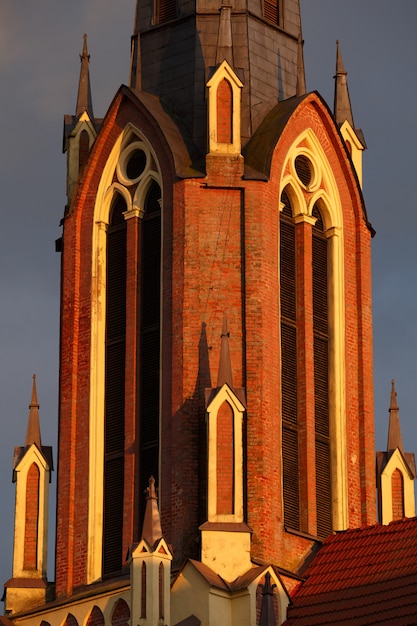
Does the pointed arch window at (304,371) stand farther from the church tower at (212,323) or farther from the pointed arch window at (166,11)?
the pointed arch window at (166,11)

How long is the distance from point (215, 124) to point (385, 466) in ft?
23.1

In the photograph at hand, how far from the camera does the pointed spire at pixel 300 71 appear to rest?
57250 millimetres

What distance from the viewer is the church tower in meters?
52.1

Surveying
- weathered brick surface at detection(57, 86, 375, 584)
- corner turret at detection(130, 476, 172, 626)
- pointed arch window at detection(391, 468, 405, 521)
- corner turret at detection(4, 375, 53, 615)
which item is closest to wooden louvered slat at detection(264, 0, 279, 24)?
weathered brick surface at detection(57, 86, 375, 584)

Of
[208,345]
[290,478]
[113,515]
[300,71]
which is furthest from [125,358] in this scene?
[300,71]

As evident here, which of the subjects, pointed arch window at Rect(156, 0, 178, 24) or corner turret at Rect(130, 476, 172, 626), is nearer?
corner turret at Rect(130, 476, 172, 626)

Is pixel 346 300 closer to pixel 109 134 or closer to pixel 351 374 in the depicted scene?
pixel 351 374

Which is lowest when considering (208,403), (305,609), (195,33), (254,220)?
(305,609)

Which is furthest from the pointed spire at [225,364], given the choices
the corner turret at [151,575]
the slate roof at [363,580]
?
the slate roof at [363,580]

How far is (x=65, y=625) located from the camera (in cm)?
5284

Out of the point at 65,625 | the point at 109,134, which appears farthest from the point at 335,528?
the point at 109,134

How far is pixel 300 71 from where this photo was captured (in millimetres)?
57625

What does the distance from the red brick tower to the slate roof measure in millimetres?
735

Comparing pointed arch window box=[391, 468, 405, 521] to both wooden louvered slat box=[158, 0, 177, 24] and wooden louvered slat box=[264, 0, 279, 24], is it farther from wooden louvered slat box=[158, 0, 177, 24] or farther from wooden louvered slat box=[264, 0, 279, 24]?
wooden louvered slat box=[158, 0, 177, 24]
